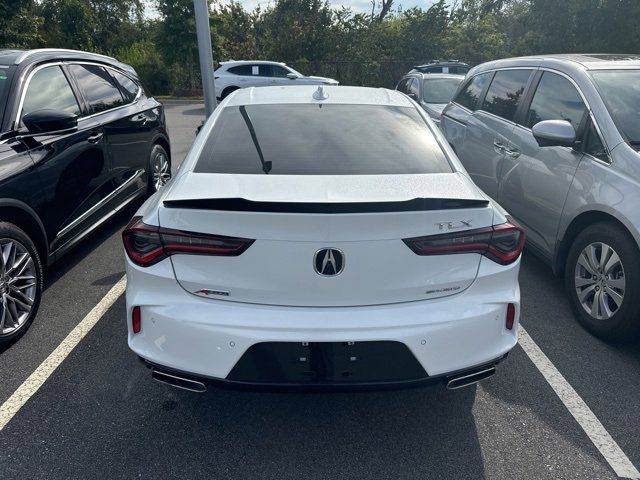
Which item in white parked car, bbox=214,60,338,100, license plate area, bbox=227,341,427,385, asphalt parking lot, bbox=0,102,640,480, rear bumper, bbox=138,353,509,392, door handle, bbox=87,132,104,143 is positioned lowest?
white parked car, bbox=214,60,338,100

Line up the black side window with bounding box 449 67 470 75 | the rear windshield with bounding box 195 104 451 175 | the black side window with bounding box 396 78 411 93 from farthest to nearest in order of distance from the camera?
the black side window with bounding box 449 67 470 75
the black side window with bounding box 396 78 411 93
the rear windshield with bounding box 195 104 451 175

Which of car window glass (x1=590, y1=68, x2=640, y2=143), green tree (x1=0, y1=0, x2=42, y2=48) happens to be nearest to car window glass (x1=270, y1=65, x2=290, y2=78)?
green tree (x1=0, y1=0, x2=42, y2=48)

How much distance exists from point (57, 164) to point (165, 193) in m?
1.92

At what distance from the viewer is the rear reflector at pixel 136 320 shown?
221 centimetres

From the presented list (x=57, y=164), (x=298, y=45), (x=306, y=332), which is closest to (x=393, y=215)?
(x=306, y=332)

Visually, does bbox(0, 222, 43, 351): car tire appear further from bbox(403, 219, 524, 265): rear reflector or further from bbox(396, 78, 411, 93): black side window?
bbox(396, 78, 411, 93): black side window

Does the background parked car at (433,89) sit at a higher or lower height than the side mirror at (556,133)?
lower

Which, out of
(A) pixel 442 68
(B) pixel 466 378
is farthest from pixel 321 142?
(A) pixel 442 68

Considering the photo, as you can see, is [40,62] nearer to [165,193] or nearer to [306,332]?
[165,193]

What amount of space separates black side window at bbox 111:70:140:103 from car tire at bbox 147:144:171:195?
0.63 m

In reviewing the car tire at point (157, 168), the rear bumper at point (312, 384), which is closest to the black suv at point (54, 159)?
the car tire at point (157, 168)

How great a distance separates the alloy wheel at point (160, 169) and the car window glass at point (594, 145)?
444 centimetres

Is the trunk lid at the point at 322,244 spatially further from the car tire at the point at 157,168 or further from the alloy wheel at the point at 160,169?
the alloy wheel at the point at 160,169

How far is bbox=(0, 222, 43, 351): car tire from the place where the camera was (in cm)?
314
